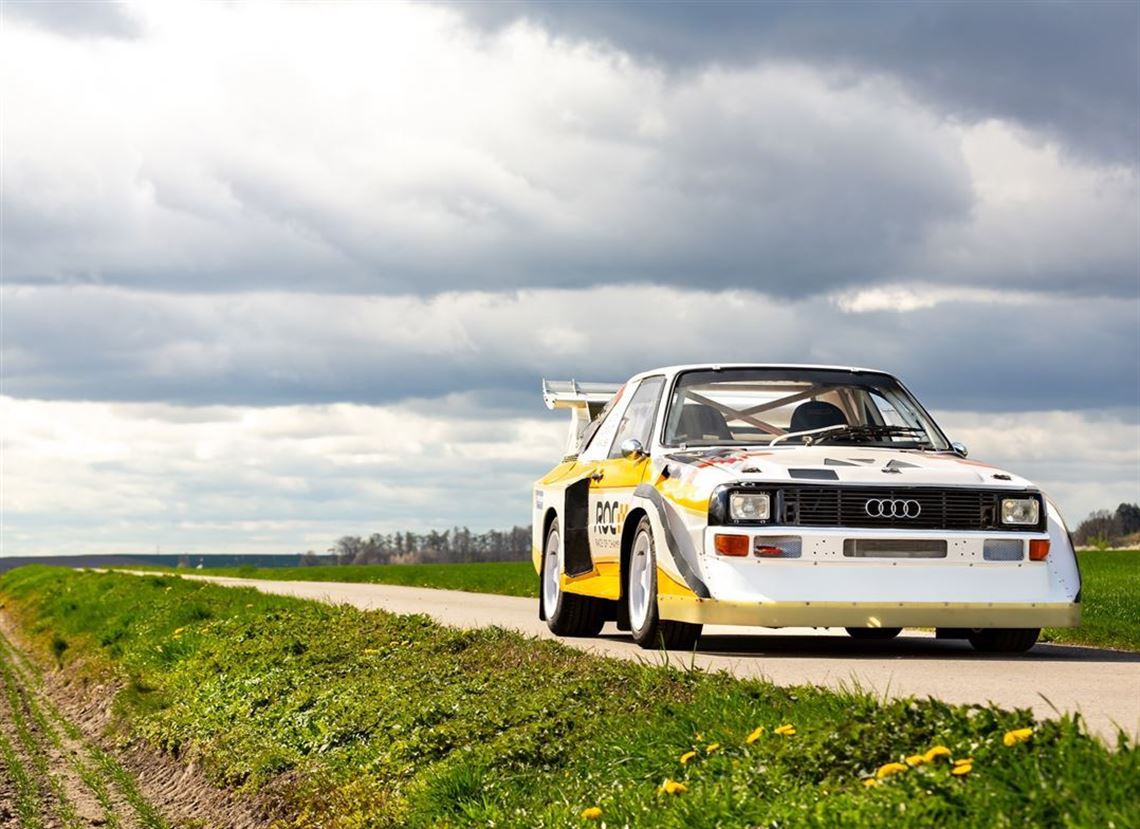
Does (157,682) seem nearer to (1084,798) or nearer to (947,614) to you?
(947,614)

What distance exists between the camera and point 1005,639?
491 inches

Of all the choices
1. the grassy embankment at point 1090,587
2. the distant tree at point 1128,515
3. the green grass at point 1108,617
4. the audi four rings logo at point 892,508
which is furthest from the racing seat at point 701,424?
the distant tree at point 1128,515

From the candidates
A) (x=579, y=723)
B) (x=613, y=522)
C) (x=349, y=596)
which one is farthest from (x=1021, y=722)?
(x=349, y=596)

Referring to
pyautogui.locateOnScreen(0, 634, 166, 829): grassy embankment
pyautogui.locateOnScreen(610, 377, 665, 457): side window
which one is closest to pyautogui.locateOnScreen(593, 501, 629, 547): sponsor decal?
pyautogui.locateOnScreen(610, 377, 665, 457): side window

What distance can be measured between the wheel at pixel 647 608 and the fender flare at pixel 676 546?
18 centimetres

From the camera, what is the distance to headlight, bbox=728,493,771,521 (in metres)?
11.1

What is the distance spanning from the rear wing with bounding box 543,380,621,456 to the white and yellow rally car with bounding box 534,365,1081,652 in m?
5.48

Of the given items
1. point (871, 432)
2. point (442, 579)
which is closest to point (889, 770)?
point (871, 432)

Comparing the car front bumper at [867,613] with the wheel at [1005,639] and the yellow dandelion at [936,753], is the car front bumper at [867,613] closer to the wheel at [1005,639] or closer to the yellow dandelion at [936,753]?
the wheel at [1005,639]

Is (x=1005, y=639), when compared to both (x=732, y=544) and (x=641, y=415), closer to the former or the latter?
(x=732, y=544)

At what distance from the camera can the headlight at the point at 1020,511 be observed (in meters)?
11.6

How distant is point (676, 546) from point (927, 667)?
189 centimetres

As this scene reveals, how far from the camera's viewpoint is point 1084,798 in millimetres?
5867

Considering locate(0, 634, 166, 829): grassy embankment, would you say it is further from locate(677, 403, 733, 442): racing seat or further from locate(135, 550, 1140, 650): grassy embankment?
locate(135, 550, 1140, 650): grassy embankment
